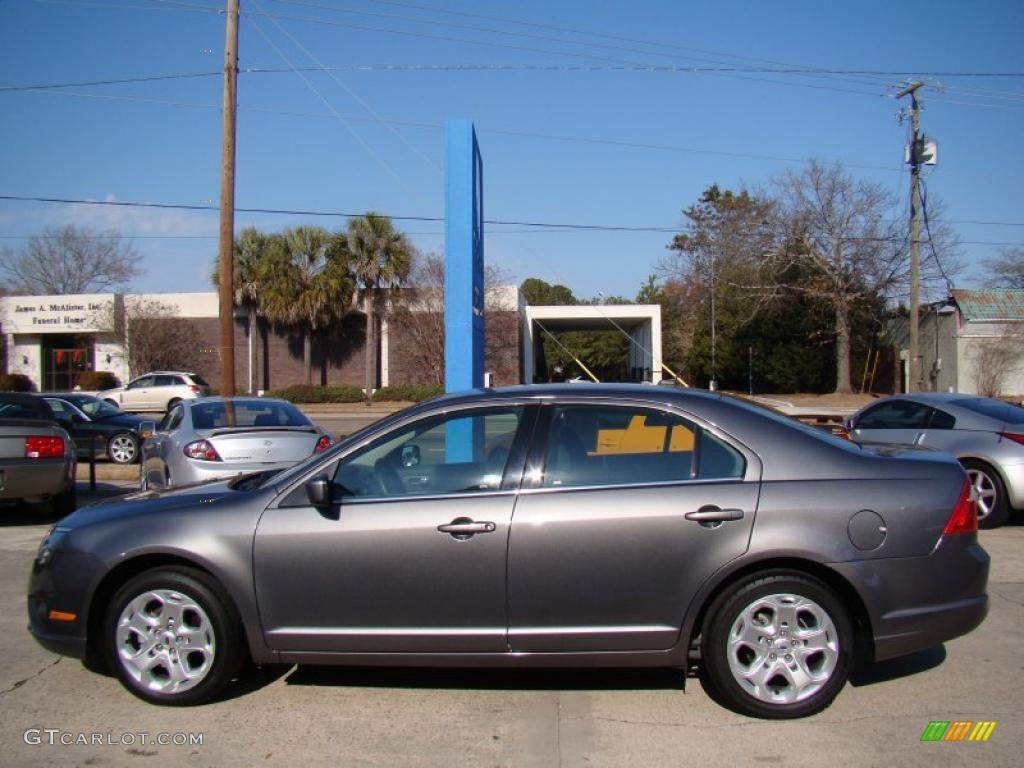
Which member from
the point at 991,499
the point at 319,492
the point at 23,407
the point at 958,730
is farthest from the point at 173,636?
the point at 991,499

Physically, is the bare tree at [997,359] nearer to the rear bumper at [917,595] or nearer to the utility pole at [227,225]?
the utility pole at [227,225]

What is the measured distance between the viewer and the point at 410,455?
4797mm

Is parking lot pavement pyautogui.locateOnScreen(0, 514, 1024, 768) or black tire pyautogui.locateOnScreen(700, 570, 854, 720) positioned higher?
black tire pyautogui.locateOnScreen(700, 570, 854, 720)

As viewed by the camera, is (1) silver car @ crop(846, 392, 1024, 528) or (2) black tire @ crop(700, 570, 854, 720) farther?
(1) silver car @ crop(846, 392, 1024, 528)

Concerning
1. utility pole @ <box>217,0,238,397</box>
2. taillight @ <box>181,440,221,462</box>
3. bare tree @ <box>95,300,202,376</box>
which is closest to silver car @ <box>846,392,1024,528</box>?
taillight @ <box>181,440,221,462</box>

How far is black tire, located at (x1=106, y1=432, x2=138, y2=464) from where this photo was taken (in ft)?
54.0

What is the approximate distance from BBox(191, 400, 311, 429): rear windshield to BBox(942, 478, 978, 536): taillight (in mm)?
6875

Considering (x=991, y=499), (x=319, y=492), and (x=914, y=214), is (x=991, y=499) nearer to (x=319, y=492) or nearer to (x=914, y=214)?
(x=319, y=492)

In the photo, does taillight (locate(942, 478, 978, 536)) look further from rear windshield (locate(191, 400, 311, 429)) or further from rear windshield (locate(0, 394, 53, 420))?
rear windshield (locate(0, 394, 53, 420))

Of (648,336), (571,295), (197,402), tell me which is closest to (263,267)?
(648,336)

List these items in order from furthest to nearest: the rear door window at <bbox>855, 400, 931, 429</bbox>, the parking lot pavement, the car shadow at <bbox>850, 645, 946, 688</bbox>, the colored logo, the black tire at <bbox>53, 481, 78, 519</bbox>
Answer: the black tire at <bbox>53, 481, 78, 519</bbox>
the rear door window at <bbox>855, 400, 931, 429</bbox>
the car shadow at <bbox>850, 645, 946, 688</bbox>
the colored logo
the parking lot pavement

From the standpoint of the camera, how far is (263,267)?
3703cm

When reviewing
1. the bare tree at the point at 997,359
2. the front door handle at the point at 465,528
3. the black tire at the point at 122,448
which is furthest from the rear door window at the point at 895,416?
the bare tree at the point at 997,359

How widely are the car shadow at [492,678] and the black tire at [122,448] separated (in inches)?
508
